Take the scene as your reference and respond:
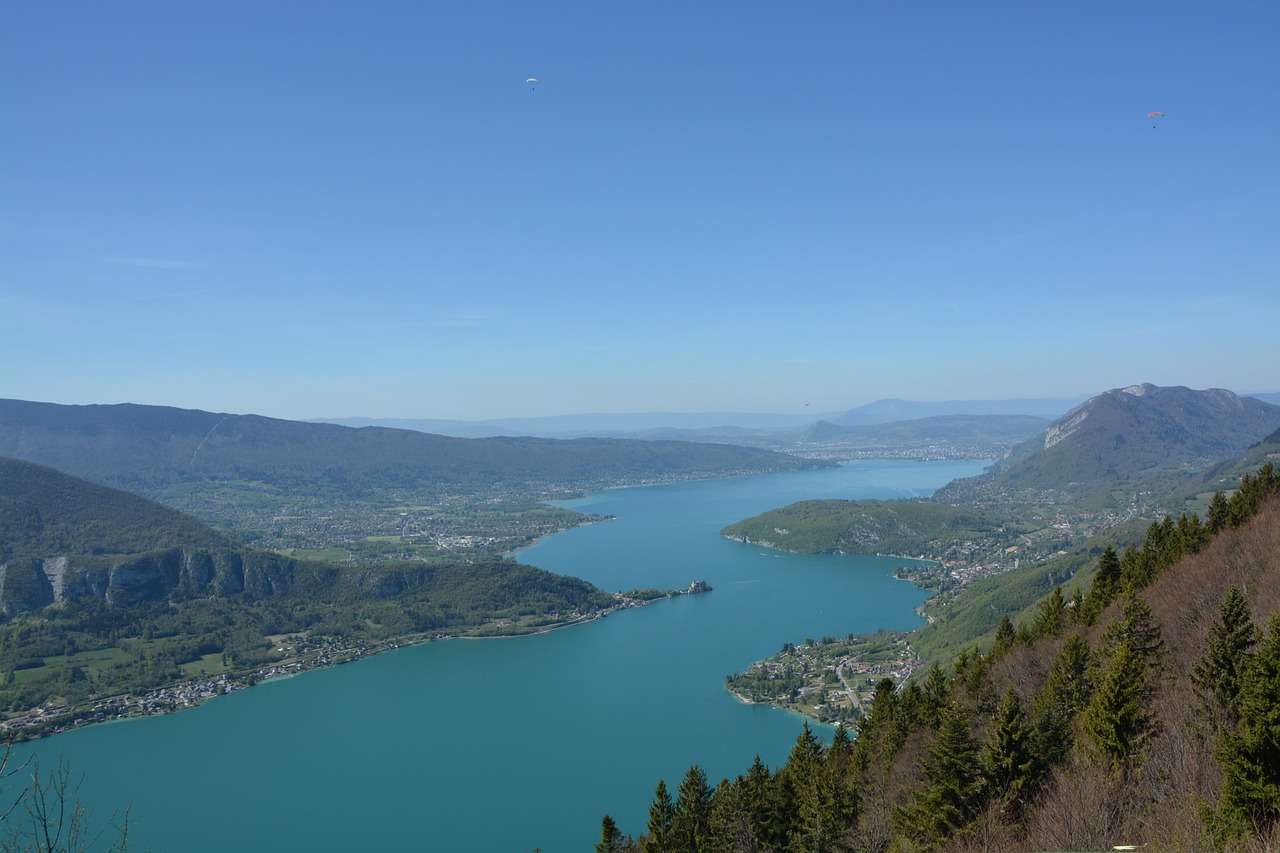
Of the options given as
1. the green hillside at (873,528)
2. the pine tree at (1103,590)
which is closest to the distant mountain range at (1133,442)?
the green hillside at (873,528)

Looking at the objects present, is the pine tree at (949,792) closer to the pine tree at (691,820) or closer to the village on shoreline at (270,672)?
the pine tree at (691,820)

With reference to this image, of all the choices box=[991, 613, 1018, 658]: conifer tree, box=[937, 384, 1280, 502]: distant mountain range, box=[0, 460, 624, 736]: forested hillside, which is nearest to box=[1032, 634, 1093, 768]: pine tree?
box=[991, 613, 1018, 658]: conifer tree

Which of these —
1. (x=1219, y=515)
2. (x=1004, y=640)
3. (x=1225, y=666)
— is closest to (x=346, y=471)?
(x=1004, y=640)

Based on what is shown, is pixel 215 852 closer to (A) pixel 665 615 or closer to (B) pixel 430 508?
(A) pixel 665 615

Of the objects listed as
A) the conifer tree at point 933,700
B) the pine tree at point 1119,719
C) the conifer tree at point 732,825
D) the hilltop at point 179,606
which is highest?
the pine tree at point 1119,719

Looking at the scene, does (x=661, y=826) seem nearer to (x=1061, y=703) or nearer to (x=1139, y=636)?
(x=1061, y=703)

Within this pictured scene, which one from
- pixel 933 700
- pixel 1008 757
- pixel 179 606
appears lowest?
pixel 179 606
